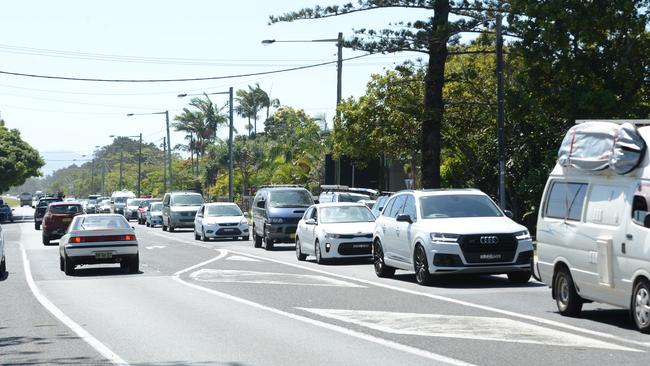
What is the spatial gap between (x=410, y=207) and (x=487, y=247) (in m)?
2.30

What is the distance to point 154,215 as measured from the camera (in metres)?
64.9

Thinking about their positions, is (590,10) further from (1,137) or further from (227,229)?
(1,137)

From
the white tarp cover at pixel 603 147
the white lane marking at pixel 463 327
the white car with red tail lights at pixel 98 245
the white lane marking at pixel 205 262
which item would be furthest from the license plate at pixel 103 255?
the white tarp cover at pixel 603 147

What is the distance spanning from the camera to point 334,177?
5656 cm

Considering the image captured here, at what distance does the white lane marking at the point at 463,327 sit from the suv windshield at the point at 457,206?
17.2ft

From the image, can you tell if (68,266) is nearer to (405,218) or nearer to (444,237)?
(405,218)

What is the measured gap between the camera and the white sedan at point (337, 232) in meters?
27.0

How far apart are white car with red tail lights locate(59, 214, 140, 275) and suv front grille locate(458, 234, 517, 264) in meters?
9.44

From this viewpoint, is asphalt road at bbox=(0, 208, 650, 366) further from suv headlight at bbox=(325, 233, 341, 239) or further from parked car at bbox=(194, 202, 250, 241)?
parked car at bbox=(194, 202, 250, 241)

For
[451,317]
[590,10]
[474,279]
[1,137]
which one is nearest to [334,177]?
[590,10]

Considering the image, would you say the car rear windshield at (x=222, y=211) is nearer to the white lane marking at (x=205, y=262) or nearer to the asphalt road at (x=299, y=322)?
the white lane marking at (x=205, y=262)

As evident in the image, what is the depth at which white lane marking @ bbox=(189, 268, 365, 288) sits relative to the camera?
21203mm

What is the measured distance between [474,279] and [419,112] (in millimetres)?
12811

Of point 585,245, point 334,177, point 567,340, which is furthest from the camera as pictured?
point 334,177
